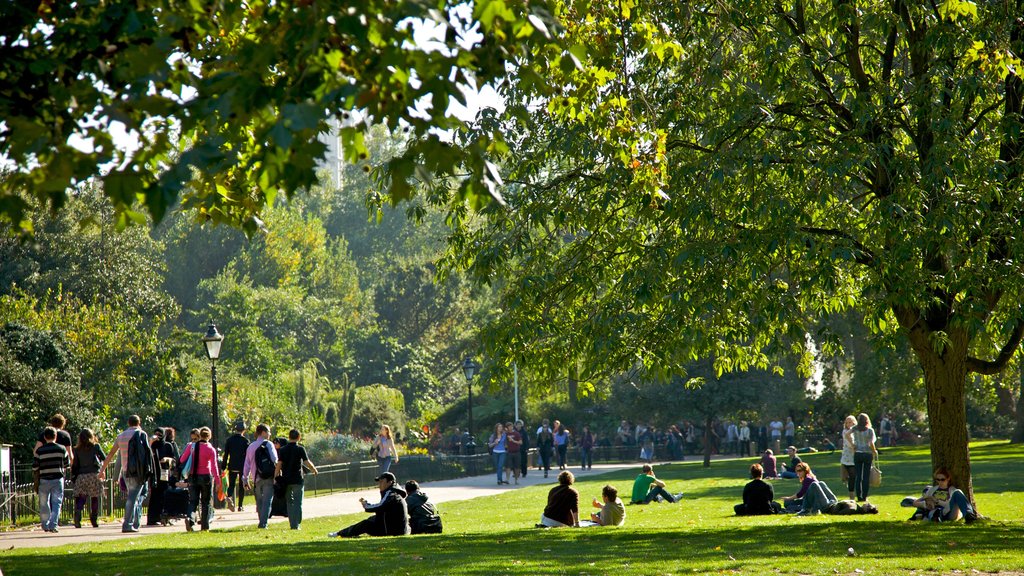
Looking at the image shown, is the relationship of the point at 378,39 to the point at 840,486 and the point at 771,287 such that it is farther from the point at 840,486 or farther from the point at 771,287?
the point at 840,486

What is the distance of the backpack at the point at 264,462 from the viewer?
658 inches

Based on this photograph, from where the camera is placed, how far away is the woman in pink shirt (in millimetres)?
17094

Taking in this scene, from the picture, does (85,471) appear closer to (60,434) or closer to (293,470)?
(60,434)

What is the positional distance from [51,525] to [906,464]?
941 inches

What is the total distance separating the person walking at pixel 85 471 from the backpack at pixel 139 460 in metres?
1.23

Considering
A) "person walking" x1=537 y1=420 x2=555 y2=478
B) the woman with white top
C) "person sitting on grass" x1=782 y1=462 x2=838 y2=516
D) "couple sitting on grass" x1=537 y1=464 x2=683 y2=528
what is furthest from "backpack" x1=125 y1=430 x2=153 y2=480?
"person walking" x1=537 y1=420 x2=555 y2=478

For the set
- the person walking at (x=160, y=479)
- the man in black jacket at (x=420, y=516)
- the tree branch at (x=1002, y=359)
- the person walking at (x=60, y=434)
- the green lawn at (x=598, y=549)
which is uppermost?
the tree branch at (x=1002, y=359)

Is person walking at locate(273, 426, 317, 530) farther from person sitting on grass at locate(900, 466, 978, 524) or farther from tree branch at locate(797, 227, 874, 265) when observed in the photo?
person sitting on grass at locate(900, 466, 978, 524)

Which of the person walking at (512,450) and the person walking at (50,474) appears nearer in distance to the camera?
the person walking at (50,474)

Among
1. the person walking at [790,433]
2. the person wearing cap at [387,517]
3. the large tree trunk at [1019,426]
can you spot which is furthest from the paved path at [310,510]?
the large tree trunk at [1019,426]

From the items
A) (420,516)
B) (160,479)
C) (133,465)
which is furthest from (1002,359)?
(160,479)

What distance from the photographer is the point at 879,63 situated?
16.5 m

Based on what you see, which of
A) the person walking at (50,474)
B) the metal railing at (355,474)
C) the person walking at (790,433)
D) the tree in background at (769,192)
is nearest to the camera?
the tree in background at (769,192)

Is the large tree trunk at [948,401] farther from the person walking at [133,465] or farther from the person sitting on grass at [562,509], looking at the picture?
the person walking at [133,465]
